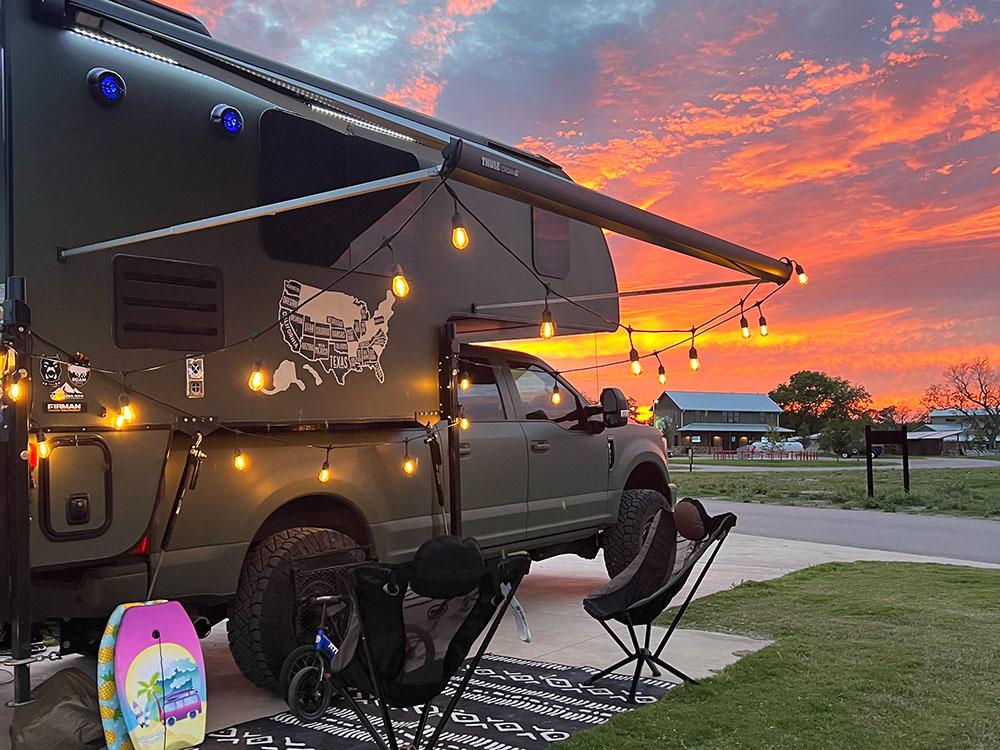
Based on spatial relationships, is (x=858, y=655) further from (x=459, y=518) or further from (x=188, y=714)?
(x=188, y=714)

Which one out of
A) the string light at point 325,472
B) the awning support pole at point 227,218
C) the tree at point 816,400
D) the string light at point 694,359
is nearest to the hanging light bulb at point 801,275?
the string light at point 694,359

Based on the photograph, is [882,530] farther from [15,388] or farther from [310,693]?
[15,388]

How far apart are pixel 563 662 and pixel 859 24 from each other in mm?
8119

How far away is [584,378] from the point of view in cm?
855

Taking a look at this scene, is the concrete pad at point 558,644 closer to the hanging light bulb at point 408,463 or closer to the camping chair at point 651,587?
the camping chair at point 651,587

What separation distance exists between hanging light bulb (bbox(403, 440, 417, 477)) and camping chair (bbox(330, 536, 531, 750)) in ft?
5.73

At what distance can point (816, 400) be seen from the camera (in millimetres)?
84250

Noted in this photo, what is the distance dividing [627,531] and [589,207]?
3.98 meters

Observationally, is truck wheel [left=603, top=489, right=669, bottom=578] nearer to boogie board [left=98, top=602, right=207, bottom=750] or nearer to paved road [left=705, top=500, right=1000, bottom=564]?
boogie board [left=98, top=602, right=207, bottom=750]

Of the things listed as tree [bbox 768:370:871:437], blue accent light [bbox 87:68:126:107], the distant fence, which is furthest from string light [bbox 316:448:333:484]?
tree [bbox 768:370:871:437]

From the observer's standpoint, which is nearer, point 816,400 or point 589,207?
point 589,207

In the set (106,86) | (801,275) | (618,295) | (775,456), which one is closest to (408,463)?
(618,295)

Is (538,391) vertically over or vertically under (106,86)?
under

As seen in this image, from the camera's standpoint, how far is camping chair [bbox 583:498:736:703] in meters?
5.10
